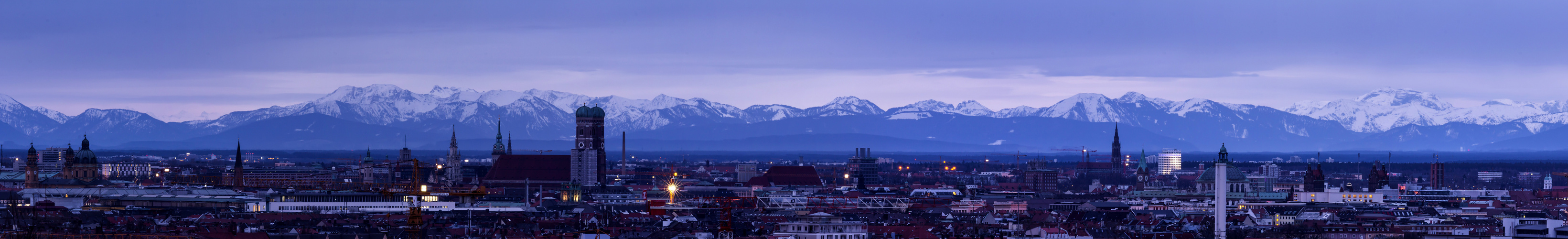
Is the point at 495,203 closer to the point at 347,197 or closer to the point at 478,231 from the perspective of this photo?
the point at 347,197

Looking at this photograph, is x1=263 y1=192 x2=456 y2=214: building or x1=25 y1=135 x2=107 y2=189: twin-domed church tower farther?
x1=25 y1=135 x2=107 y2=189: twin-domed church tower

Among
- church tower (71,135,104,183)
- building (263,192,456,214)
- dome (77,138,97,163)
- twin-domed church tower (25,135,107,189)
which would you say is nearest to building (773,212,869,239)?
building (263,192,456,214)

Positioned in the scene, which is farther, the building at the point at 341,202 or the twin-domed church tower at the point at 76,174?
the twin-domed church tower at the point at 76,174

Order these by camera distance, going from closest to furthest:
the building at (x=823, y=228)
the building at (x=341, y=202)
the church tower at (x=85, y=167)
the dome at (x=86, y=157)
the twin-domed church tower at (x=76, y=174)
A: the building at (x=823, y=228), the building at (x=341, y=202), the twin-domed church tower at (x=76, y=174), the church tower at (x=85, y=167), the dome at (x=86, y=157)

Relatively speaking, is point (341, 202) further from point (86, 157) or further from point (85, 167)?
point (86, 157)

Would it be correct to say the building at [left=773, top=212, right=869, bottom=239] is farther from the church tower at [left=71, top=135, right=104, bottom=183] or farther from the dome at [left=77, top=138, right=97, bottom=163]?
the dome at [left=77, top=138, right=97, bottom=163]

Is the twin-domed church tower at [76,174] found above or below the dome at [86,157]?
below

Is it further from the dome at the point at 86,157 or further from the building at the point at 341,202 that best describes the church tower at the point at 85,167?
the building at the point at 341,202

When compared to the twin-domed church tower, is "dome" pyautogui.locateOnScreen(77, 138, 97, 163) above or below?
above

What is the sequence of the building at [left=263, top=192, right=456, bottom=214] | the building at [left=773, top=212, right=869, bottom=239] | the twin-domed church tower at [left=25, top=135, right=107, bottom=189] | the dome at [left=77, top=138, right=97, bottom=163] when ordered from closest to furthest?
the building at [left=773, top=212, right=869, bottom=239] < the building at [left=263, top=192, right=456, bottom=214] < the twin-domed church tower at [left=25, top=135, right=107, bottom=189] < the dome at [left=77, top=138, right=97, bottom=163]

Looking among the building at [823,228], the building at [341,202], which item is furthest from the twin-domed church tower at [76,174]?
the building at [823,228]
